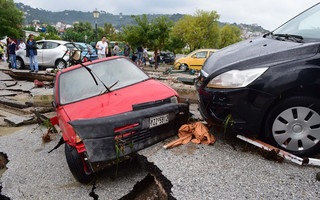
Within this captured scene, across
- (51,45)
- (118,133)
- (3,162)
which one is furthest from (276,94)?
(51,45)

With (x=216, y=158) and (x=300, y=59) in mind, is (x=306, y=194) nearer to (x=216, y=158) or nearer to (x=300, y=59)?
(x=216, y=158)

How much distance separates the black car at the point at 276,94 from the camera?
242 centimetres

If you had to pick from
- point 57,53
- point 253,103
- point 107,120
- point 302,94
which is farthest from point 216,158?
point 57,53

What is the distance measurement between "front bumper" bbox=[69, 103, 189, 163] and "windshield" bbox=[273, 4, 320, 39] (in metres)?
2.00

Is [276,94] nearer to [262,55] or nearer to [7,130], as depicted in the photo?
[262,55]

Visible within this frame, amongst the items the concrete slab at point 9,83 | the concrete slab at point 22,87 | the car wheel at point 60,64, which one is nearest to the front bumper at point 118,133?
the concrete slab at point 22,87

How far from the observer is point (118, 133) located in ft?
8.21

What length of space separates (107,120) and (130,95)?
2.48 feet

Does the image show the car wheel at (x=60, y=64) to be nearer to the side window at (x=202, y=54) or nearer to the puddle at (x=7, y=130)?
the puddle at (x=7, y=130)

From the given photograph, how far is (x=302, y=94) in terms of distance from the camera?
2.49m

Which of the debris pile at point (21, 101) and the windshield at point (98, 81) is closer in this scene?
the windshield at point (98, 81)

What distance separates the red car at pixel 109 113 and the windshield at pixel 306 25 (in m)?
1.80

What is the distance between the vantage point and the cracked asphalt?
7.25 ft

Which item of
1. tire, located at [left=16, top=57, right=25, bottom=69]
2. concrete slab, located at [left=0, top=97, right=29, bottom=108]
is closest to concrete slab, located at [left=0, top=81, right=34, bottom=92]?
concrete slab, located at [left=0, top=97, right=29, bottom=108]
